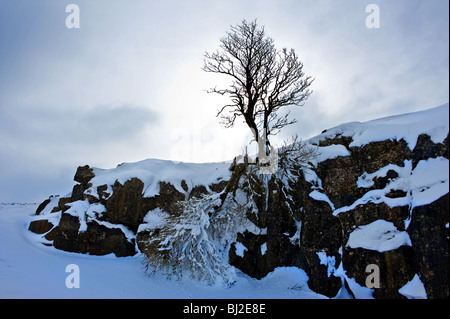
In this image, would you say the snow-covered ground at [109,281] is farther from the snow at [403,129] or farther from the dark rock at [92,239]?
the snow at [403,129]

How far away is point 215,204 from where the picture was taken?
1178cm

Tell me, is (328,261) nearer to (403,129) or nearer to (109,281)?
(403,129)

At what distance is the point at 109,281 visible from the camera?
9.65m

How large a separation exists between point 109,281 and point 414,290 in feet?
32.2

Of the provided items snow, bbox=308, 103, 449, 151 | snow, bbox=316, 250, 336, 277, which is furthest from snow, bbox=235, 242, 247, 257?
snow, bbox=308, 103, 449, 151

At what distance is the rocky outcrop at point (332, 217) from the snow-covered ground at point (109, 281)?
0.69 metres

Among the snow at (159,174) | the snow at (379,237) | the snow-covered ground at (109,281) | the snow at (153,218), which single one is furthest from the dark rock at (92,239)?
the snow at (379,237)

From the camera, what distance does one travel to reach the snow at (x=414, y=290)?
20.9ft

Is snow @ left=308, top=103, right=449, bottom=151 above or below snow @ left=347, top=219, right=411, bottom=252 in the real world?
above

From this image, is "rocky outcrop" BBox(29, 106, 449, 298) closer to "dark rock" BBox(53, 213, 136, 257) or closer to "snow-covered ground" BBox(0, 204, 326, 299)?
"dark rock" BBox(53, 213, 136, 257)

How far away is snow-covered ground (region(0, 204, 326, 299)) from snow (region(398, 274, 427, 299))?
93.9 inches

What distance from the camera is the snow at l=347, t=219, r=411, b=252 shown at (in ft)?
24.2

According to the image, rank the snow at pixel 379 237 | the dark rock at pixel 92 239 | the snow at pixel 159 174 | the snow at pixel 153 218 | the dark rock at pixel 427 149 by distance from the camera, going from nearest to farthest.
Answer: the dark rock at pixel 427 149, the snow at pixel 379 237, the dark rock at pixel 92 239, the snow at pixel 153 218, the snow at pixel 159 174
